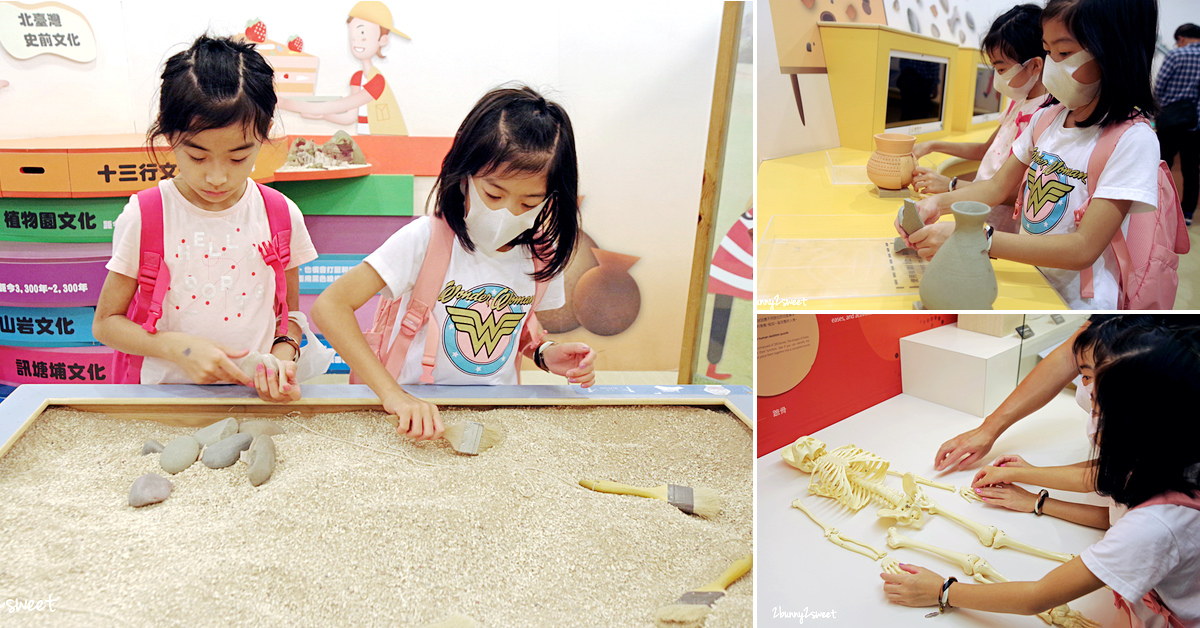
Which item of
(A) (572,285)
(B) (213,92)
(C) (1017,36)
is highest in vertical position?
(C) (1017,36)

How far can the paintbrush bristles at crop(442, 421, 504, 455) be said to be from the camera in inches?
39.6

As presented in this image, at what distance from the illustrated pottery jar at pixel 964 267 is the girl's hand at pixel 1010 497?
1.06 feet

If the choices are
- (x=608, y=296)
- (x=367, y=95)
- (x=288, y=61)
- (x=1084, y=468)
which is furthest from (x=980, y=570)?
(x=288, y=61)

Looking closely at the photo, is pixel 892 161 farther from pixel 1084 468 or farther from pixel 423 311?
pixel 423 311

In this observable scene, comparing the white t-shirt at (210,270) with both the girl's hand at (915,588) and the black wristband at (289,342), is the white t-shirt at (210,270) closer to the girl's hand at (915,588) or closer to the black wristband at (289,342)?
the black wristband at (289,342)

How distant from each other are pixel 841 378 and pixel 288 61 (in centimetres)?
199

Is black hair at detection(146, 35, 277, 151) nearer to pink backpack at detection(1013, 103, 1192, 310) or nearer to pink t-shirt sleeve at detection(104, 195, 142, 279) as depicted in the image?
pink t-shirt sleeve at detection(104, 195, 142, 279)

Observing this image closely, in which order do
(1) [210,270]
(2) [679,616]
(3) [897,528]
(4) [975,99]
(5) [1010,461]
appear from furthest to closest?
1. (4) [975,99]
2. (1) [210,270]
3. (5) [1010,461]
4. (3) [897,528]
5. (2) [679,616]

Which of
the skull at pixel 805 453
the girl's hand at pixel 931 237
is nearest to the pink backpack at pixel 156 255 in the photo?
the skull at pixel 805 453

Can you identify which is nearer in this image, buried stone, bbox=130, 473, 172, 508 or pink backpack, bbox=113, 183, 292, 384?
buried stone, bbox=130, 473, 172, 508

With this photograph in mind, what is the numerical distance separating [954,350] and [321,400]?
1107mm

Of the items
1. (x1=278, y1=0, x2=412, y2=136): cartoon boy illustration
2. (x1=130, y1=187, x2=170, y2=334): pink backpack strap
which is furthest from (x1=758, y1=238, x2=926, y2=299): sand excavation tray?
(x1=278, y1=0, x2=412, y2=136): cartoon boy illustration

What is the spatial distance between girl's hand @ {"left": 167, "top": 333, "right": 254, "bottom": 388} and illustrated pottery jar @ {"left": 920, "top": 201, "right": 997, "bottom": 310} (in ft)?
3.49

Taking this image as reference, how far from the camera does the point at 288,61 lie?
7.33 feet
